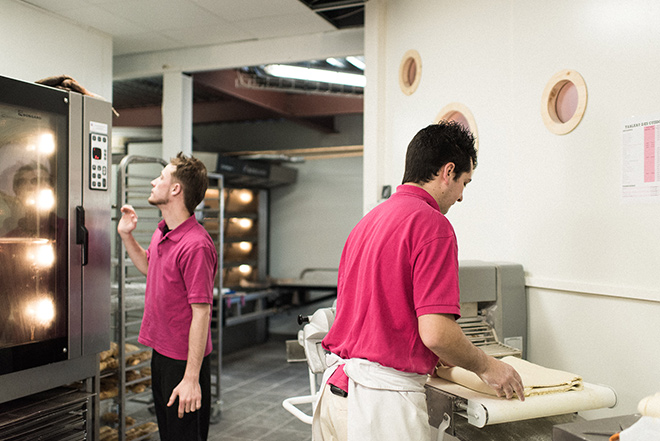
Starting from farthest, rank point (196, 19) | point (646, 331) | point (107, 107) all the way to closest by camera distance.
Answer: point (196, 19) → point (107, 107) → point (646, 331)

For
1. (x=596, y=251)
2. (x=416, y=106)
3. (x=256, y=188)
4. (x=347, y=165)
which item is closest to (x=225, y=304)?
(x=256, y=188)

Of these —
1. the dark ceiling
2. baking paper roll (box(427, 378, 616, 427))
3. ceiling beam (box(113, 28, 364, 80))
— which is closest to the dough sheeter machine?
baking paper roll (box(427, 378, 616, 427))

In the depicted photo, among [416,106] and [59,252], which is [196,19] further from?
[59,252]

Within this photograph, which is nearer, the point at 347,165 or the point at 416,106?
the point at 416,106

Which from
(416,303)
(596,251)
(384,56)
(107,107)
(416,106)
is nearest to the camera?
(416,303)

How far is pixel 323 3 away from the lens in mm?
3877

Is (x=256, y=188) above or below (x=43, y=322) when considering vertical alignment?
above

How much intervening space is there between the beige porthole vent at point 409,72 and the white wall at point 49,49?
2335 millimetres

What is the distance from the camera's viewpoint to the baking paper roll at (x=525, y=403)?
62.8 inches

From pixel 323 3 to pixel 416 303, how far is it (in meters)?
2.87

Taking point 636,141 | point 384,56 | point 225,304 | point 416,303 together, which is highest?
point 384,56

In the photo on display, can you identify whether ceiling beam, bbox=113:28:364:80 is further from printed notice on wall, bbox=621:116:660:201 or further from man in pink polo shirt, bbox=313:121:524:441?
man in pink polo shirt, bbox=313:121:524:441

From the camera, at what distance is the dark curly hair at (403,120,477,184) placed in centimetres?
175

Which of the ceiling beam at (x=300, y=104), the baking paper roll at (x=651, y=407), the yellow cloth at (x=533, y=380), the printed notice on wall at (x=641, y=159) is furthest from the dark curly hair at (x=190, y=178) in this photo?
the ceiling beam at (x=300, y=104)
